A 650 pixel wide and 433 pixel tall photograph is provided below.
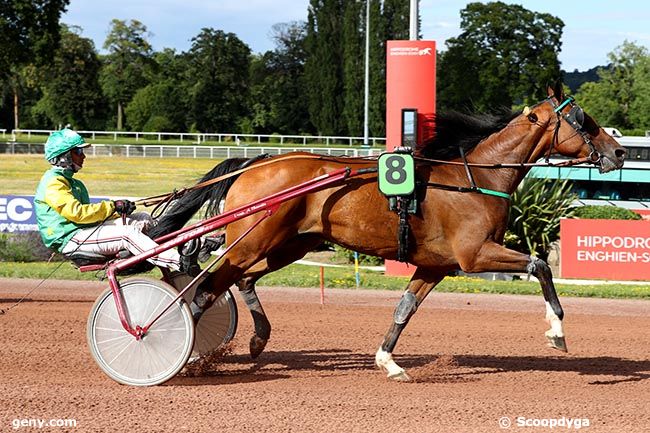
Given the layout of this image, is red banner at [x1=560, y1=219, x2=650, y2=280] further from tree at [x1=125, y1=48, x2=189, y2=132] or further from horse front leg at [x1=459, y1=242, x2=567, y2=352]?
tree at [x1=125, y1=48, x2=189, y2=132]

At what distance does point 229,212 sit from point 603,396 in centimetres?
281

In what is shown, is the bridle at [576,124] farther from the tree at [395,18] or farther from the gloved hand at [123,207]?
the tree at [395,18]

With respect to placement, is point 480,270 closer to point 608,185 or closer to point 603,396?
point 603,396

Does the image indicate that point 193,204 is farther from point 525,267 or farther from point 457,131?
point 525,267

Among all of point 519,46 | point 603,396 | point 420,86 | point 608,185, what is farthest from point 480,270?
point 519,46

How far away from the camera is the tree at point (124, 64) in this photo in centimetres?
6228

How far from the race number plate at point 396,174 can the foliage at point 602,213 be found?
1328cm

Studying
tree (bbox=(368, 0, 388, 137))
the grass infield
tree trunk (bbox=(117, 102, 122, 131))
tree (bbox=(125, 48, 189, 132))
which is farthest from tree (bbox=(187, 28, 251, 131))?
the grass infield

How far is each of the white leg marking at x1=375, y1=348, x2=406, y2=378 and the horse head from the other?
1941 mm

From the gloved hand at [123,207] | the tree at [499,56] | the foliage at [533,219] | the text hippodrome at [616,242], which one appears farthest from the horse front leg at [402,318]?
Result: the tree at [499,56]

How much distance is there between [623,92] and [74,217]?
164ft

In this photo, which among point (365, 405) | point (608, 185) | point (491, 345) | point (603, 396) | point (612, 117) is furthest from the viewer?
point (612, 117)

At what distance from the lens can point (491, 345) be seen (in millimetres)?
8688

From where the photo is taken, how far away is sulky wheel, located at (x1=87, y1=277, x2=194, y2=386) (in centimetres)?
636
